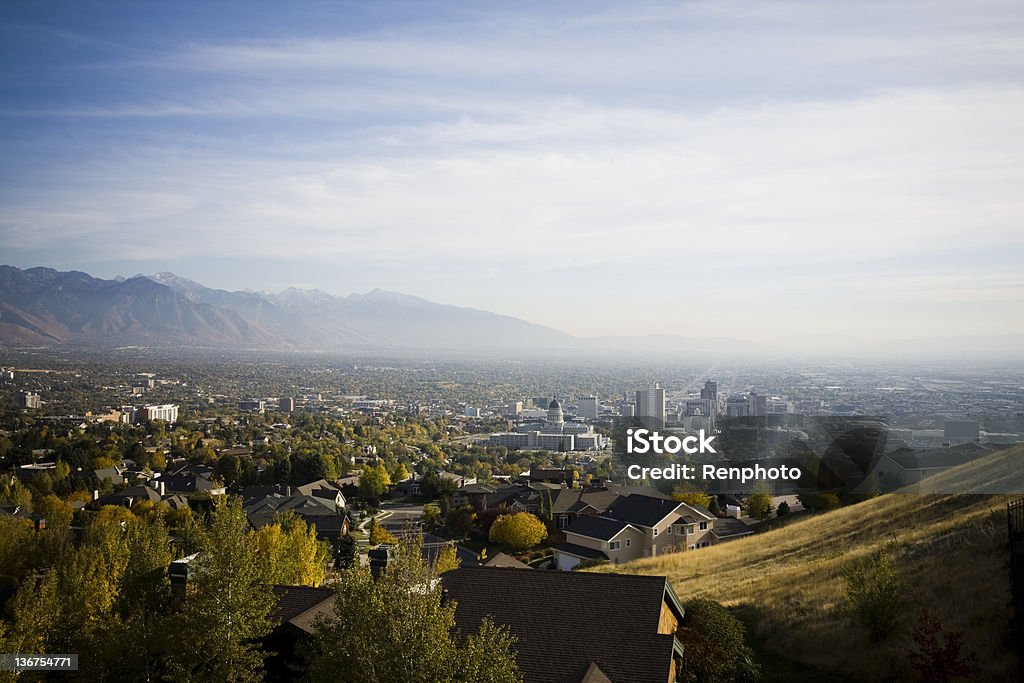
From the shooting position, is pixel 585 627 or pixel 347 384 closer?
pixel 585 627

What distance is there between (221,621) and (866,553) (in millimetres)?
14128

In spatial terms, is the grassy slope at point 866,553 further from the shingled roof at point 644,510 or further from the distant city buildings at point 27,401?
the distant city buildings at point 27,401

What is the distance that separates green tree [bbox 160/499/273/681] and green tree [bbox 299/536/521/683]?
216cm

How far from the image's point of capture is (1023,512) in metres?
11.8

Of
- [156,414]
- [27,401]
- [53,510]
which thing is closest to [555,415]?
[156,414]

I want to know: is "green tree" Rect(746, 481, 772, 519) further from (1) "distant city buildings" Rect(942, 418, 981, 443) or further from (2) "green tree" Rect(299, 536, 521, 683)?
(2) "green tree" Rect(299, 536, 521, 683)

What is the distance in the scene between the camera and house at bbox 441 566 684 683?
9641 mm

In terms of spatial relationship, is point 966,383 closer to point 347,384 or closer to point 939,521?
point 939,521

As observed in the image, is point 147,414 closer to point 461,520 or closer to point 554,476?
point 554,476

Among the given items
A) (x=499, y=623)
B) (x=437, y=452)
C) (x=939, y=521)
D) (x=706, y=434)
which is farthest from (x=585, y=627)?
(x=437, y=452)

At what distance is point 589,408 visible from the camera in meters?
104

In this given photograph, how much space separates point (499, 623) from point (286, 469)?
41796mm

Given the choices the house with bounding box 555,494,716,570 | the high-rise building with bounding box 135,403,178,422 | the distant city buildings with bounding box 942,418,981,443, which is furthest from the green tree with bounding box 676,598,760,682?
the high-rise building with bounding box 135,403,178,422

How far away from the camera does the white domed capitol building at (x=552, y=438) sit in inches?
3216
